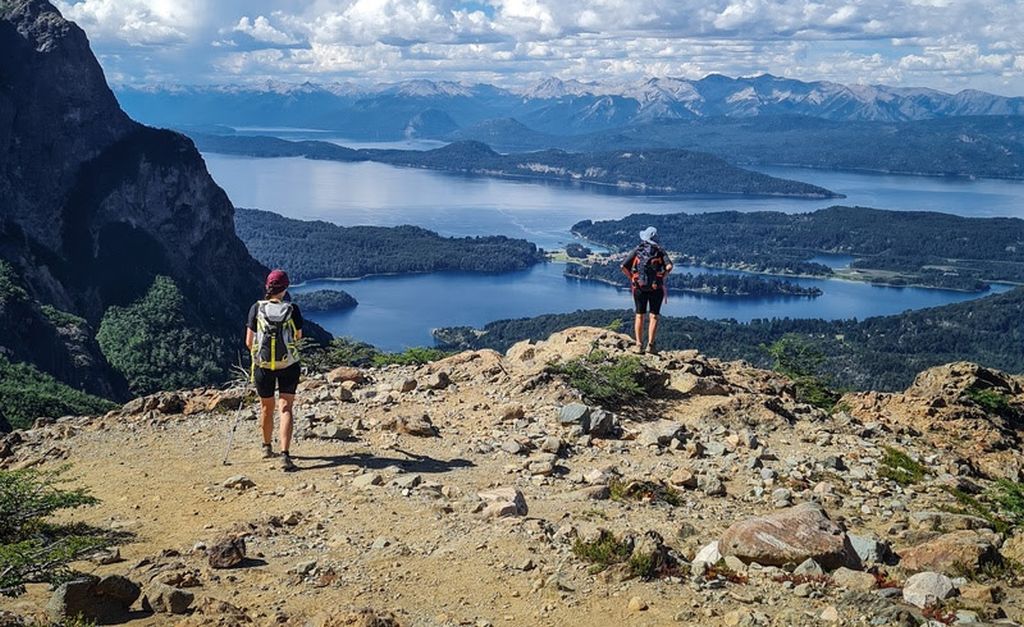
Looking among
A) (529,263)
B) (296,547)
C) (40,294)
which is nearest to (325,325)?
(40,294)

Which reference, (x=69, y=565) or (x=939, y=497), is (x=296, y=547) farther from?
(x=939, y=497)

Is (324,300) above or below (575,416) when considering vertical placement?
below

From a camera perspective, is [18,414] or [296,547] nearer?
[296,547]

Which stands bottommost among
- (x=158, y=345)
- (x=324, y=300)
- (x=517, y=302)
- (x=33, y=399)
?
(x=517, y=302)

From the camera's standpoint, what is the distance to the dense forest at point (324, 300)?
107650 mm

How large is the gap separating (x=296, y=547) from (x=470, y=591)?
5.52ft

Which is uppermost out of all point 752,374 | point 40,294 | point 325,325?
point 752,374

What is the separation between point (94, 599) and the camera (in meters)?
6.25

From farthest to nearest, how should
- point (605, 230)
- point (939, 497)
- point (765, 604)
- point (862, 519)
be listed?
point (605, 230)
point (939, 497)
point (862, 519)
point (765, 604)

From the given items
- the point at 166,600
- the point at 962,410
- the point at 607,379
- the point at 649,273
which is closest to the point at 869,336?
the point at 962,410

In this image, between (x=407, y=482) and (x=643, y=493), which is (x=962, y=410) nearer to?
(x=643, y=493)

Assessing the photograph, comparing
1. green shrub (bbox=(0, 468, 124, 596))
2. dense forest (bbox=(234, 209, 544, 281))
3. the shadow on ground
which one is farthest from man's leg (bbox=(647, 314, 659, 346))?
dense forest (bbox=(234, 209, 544, 281))

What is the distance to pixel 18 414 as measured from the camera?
107ft

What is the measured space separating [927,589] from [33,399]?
3485 centimetres
